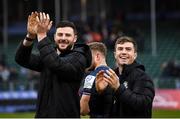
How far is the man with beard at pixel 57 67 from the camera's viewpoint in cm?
562

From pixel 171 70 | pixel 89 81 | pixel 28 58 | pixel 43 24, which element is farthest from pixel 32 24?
pixel 171 70

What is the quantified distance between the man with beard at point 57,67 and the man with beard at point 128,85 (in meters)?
0.29

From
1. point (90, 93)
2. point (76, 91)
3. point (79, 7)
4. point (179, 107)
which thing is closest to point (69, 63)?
point (76, 91)

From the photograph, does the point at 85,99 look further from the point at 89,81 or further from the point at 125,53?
the point at 125,53

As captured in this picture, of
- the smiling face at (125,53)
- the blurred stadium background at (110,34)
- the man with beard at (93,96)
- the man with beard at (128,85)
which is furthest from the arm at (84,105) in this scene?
the blurred stadium background at (110,34)

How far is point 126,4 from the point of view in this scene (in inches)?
1121

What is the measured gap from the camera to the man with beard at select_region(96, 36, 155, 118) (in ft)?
18.5

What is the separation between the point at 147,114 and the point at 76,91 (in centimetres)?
77

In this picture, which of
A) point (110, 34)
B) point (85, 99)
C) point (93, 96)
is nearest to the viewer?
point (93, 96)

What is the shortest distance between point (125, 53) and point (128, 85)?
344 mm

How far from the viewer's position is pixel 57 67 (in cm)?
Result: 562

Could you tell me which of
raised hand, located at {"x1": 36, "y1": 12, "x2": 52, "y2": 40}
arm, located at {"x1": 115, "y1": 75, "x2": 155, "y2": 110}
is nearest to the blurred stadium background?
A: arm, located at {"x1": 115, "y1": 75, "x2": 155, "y2": 110}

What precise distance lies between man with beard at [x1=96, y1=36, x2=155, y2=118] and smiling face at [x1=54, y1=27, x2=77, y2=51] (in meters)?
0.44

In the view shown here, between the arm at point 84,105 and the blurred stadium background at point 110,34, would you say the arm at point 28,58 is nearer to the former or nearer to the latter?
the arm at point 84,105
